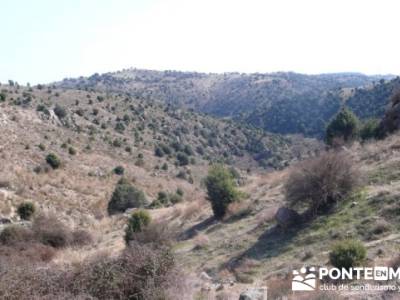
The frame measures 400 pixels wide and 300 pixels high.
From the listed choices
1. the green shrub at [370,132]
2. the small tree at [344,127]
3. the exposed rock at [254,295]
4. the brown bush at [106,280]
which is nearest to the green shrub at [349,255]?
the exposed rock at [254,295]

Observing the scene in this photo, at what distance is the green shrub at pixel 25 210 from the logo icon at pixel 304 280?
806 inches

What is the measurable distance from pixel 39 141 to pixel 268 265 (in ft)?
117

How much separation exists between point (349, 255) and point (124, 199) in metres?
25.1

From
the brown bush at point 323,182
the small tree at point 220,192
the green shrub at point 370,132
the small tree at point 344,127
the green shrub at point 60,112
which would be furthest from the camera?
the green shrub at point 60,112

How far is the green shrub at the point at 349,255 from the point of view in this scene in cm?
1041

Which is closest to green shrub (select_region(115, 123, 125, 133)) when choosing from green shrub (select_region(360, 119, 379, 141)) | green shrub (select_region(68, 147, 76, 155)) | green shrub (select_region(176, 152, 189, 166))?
green shrub (select_region(176, 152, 189, 166))

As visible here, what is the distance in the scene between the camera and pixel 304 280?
10.1 meters

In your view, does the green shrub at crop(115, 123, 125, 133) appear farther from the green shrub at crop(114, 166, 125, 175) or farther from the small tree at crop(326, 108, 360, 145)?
the small tree at crop(326, 108, 360, 145)

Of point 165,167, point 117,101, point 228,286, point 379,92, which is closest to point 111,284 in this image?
point 228,286

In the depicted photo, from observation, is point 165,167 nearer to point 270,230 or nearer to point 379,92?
point 270,230

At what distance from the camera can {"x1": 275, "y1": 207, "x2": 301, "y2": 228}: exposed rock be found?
51.6 ft

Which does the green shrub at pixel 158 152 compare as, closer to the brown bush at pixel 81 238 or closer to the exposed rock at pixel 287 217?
the brown bush at pixel 81 238

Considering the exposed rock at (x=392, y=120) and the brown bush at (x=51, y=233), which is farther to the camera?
the exposed rock at (x=392, y=120)

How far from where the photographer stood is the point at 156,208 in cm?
3234
